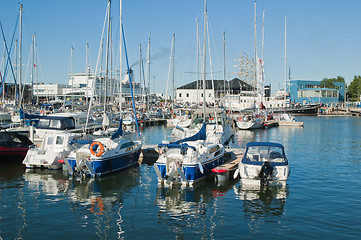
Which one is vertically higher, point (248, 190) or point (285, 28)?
point (285, 28)

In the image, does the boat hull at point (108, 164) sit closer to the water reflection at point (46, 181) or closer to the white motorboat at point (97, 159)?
the white motorboat at point (97, 159)

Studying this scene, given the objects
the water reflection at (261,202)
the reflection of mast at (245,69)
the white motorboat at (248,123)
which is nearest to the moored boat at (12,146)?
the water reflection at (261,202)

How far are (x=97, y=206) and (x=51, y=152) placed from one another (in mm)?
8780

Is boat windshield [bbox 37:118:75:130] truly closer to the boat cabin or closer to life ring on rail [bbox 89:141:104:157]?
life ring on rail [bbox 89:141:104:157]

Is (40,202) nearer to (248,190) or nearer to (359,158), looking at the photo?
(248,190)

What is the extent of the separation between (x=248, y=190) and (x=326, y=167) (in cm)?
1040

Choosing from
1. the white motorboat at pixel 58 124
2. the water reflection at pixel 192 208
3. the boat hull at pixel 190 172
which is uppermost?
the white motorboat at pixel 58 124

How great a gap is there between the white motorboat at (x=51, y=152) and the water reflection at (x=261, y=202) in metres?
11.9

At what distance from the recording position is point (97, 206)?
1702cm

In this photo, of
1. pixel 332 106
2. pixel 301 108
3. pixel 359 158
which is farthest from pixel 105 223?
pixel 332 106

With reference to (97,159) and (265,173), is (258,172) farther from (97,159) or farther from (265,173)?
(97,159)

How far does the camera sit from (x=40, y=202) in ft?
57.2

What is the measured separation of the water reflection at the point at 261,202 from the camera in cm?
1534

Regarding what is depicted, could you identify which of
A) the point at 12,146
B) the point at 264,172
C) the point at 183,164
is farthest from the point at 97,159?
the point at 264,172
